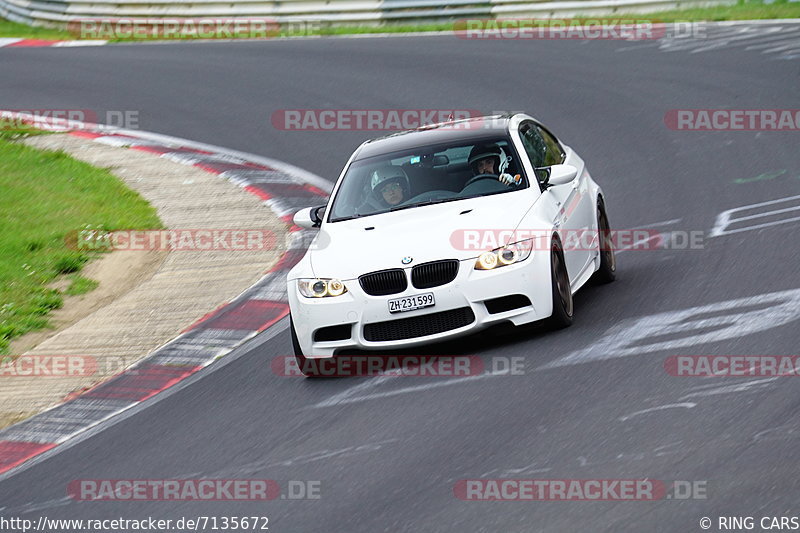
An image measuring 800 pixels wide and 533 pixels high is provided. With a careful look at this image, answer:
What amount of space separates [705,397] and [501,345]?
2.04 metres

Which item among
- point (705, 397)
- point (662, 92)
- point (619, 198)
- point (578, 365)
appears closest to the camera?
point (705, 397)

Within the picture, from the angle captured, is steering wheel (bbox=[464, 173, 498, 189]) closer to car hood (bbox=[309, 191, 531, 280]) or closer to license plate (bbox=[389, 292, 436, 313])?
car hood (bbox=[309, 191, 531, 280])

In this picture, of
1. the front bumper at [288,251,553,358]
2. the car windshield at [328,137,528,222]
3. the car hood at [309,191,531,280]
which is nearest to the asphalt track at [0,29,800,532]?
the front bumper at [288,251,553,358]

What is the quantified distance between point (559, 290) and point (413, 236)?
111 cm

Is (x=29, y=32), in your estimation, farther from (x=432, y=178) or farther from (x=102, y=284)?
(x=432, y=178)

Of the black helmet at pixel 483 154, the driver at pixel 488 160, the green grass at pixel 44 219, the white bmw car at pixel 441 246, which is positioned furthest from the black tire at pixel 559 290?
the green grass at pixel 44 219

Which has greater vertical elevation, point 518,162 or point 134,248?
point 518,162

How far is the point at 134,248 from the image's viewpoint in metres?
14.5

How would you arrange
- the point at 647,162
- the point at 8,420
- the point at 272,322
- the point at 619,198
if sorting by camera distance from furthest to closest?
the point at 647,162 < the point at 619,198 < the point at 272,322 < the point at 8,420

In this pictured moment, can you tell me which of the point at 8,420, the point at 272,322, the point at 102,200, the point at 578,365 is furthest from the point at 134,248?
the point at 578,365

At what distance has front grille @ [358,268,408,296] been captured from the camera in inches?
353

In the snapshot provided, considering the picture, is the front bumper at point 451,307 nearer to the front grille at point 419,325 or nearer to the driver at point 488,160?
the front grille at point 419,325

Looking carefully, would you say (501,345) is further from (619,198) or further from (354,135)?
(354,135)

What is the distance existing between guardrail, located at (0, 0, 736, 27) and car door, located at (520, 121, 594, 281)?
15.3 meters
